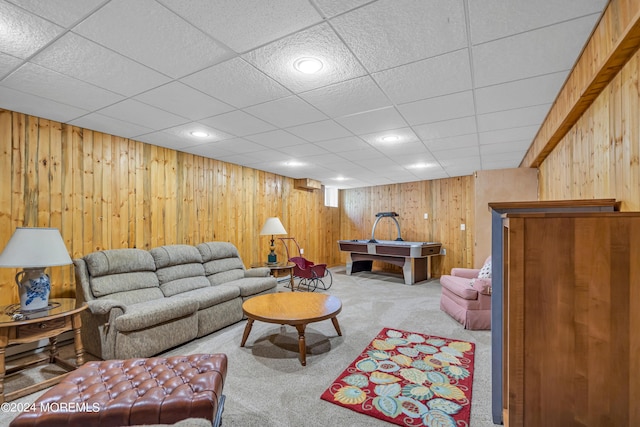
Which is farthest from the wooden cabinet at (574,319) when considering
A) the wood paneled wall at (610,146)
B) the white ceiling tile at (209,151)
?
the white ceiling tile at (209,151)

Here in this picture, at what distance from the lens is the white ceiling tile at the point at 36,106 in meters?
2.40

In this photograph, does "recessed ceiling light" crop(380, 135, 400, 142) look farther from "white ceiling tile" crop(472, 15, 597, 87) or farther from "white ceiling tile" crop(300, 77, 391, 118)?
"white ceiling tile" crop(472, 15, 597, 87)

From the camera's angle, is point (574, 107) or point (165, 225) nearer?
point (574, 107)

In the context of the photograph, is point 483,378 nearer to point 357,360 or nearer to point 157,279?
point 357,360

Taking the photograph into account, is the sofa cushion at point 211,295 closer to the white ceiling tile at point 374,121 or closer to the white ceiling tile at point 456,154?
the white ceiling tile at point 374,121

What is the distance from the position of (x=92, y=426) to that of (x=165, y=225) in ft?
9.97

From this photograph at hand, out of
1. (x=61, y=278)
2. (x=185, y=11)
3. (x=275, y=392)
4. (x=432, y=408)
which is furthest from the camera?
(x=61, y=278)

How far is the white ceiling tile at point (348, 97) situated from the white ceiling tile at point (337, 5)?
71cm

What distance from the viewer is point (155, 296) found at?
3.21 meters

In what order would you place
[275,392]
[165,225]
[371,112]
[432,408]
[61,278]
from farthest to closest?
[165,225] → [61,278] → [371,112] → [275,392] → [432,408]

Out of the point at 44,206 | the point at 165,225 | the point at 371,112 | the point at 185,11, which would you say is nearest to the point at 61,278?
the point at 44,206

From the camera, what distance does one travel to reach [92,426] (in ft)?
4.30

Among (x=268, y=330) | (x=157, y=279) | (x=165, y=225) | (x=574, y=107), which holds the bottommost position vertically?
(x=268, y=330)

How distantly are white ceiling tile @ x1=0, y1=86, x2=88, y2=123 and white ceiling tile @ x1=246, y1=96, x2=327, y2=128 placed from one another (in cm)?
167
